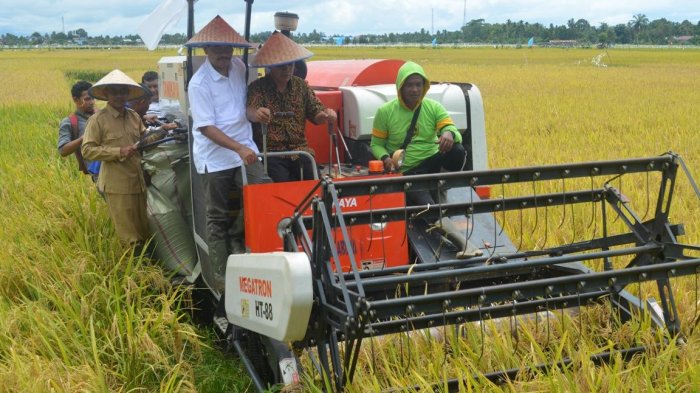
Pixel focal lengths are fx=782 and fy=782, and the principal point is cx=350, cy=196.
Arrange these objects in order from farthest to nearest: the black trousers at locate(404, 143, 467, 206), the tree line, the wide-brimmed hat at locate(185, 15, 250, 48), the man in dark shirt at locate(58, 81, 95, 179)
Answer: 1. the tree line
2. the man in dark shirt at locate(58, 81, 95, 179)
3. the black trousers at locate(404, 143, 467, 206)
4. the wide-brimmed hat at locate(185, 15, 250, 48)

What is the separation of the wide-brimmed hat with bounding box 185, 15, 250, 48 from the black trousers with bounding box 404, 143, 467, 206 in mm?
1437

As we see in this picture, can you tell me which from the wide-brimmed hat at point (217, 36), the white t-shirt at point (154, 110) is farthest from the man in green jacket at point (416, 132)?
the white t-shirt at point (154, 110)

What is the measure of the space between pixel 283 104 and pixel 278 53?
33 centimetres

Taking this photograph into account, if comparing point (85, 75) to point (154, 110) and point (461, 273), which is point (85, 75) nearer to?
point (154, 110)

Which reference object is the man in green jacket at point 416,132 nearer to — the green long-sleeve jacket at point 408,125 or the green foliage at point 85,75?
the green long-sleeve jacket at point 408,125

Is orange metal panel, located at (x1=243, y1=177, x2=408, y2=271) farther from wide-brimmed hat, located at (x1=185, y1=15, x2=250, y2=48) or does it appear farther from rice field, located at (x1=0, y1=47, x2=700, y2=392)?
wide-brimmed hat, located at (x1=185, y1=15, x2=250, y2=48)

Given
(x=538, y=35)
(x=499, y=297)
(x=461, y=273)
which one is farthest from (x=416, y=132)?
(x=538, y=35)

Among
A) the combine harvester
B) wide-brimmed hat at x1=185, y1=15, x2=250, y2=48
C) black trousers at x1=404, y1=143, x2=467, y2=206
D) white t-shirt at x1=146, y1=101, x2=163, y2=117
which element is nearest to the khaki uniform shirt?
the combine harvester

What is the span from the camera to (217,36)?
4.75 m

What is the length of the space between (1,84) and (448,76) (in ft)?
56.9

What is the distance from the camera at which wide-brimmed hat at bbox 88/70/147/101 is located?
5.67 meters

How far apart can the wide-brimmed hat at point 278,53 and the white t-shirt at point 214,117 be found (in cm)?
25

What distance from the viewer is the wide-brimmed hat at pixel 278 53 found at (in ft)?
15.6

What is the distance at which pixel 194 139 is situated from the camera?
486cm
